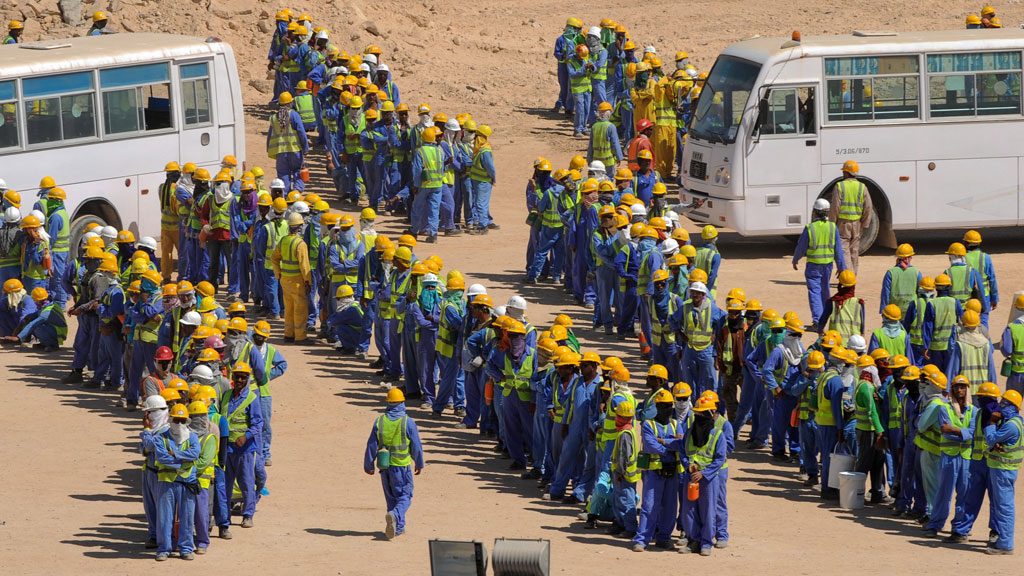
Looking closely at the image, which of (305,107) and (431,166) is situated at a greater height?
(305,107)

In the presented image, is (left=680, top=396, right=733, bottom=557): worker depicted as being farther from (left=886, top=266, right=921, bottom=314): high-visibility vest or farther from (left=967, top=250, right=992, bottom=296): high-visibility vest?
→ (left=967, top=250, right=992, bottom=296): high-visibility vest

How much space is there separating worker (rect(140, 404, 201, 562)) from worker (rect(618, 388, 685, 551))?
3896 millimetres

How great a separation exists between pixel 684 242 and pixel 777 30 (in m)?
18.8

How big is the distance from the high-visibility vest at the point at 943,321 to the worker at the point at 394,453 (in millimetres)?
6675

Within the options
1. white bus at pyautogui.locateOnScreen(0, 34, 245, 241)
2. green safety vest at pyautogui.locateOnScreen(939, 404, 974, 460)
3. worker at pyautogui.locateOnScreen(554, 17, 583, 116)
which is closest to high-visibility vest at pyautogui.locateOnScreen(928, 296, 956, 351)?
green safety vest at pyautogui.locateOnScreen(939, 404, 974, 460)

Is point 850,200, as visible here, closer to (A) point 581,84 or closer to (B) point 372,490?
(B) point 372,490

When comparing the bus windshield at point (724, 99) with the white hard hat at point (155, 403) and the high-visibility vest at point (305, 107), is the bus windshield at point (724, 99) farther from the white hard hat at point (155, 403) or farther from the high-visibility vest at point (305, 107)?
the white hard hat at point (155, 403)

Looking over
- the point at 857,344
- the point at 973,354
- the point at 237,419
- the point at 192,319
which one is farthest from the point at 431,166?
the point at 237,419

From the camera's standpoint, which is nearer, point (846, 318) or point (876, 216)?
point (846, 318)

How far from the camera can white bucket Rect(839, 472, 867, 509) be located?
54.8 ft

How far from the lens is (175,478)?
14.6m

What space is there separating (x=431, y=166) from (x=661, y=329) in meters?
7.32

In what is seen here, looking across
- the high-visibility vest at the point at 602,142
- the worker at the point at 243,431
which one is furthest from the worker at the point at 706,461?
the high-visibility vest at the point at 602,142

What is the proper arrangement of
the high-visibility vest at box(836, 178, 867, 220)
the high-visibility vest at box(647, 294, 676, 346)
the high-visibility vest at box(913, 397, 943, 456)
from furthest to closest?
the high-visibility vest at box(836, 178, 867, 220), the high-visibility vest at box(647, 294, 676, 346), the high-visibility vest at box(913, 397, 943, 456)
